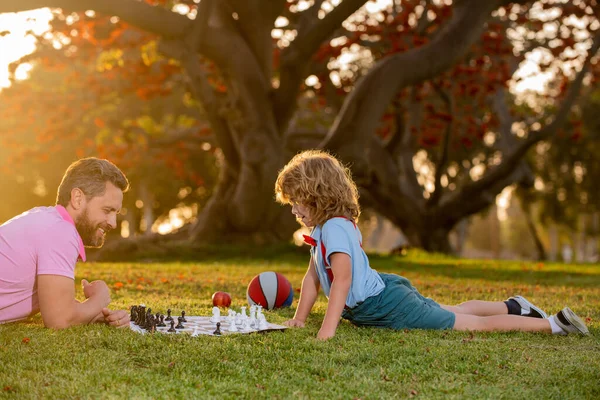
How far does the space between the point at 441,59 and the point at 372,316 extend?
9558 millimetres

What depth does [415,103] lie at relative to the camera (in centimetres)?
2047

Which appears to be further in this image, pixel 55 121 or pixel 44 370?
pixel 55 121

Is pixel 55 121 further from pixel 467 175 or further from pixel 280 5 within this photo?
pixel 467 175

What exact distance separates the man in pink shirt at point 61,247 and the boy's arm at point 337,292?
1.54 m

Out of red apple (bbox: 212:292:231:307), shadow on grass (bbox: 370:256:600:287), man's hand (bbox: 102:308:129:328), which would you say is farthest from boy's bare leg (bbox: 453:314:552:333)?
shadow on grass (bbox: 370:256:600:287)

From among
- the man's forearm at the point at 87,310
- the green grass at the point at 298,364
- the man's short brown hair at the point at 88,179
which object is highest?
the man's short brown hair at the point at 88,179

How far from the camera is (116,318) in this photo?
5.54 m

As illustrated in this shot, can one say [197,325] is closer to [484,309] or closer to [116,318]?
[116,318]

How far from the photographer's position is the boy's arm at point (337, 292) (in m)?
5.43

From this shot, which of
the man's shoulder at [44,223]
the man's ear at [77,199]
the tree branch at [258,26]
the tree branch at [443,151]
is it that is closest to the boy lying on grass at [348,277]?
the man's ear at [77,199]

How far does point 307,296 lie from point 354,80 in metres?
15.5

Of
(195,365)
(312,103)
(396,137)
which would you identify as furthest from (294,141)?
(195,365)

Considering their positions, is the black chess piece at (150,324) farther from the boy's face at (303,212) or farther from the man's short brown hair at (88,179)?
the boy's face at (303,212)

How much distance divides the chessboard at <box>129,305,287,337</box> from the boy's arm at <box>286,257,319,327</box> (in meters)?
0.35
